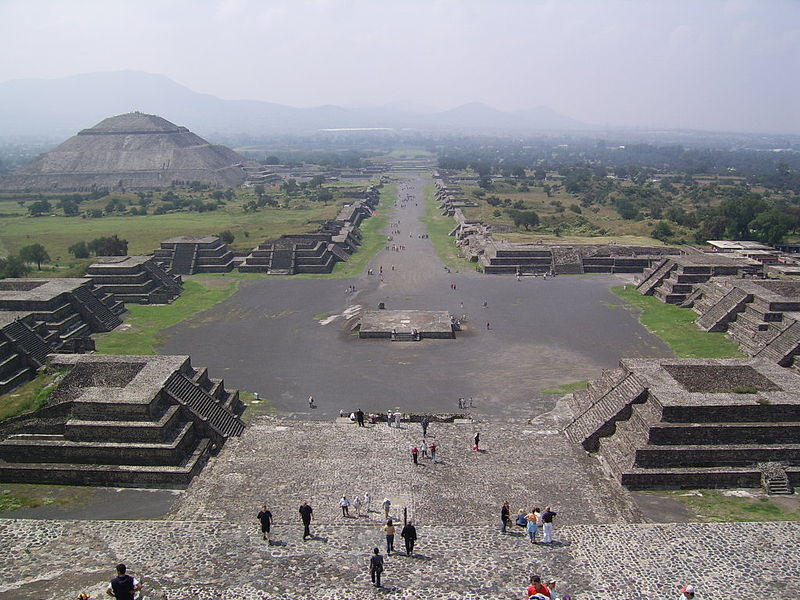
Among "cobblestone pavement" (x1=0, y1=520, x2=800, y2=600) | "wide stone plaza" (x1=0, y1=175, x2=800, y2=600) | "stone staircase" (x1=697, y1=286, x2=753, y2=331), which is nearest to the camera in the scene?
"cobblestone pavement" (x1=0, y1=520, x2=800, y2=600)

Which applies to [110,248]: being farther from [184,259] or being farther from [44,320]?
[44,320]

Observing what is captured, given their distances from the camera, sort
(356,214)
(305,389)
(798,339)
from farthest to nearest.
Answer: (356,214), (798,339), (305,389)

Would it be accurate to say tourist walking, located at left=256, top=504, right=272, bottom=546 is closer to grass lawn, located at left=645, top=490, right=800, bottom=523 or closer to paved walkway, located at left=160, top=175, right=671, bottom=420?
paved walkway, located at left=160, top=175, right=671, bottom=420

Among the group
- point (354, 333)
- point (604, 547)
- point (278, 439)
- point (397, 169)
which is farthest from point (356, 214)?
point (397, 169)

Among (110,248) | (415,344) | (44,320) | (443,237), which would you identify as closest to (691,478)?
(415,344)

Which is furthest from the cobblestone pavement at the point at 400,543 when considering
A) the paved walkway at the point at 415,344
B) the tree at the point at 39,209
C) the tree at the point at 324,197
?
the tree at the point at 39,209

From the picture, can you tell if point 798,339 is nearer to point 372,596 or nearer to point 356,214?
point 372,596

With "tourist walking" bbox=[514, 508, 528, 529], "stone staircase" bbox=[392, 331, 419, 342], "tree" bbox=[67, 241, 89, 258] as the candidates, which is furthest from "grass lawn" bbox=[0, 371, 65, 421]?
"tree" bbox=[67, 241, 89, 258]
